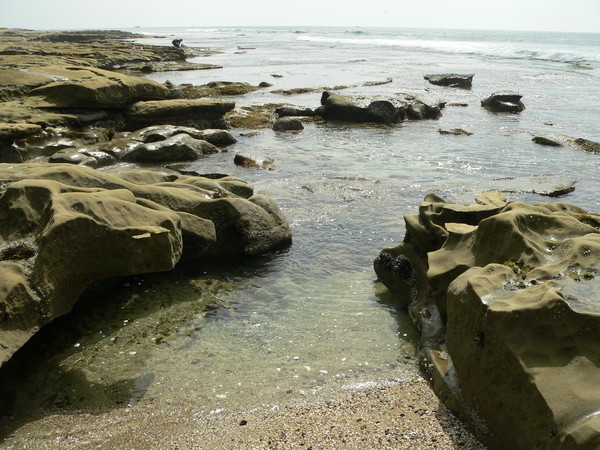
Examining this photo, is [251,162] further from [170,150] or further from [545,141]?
[545,141]

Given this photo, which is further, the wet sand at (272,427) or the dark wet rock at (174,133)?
the dark wet rock at (174,133)

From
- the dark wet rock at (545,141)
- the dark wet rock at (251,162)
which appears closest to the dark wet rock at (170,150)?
the dark wet rock at (251,162)

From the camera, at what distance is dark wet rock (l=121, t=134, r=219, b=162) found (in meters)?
17.3

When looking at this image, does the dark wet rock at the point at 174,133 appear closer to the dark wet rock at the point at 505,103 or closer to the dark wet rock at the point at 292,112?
the dark wet rock at the point at 292,112

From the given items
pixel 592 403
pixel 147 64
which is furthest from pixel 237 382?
pixel 147 64

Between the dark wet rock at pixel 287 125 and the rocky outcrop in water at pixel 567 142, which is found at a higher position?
the dark wet rock at pixel 287 125

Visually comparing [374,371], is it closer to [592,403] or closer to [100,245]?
[592,403]

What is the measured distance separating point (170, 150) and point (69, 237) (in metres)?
11.3

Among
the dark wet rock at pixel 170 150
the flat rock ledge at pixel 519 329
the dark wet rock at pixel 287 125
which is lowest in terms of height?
the dark wet rock at pixel 287 125

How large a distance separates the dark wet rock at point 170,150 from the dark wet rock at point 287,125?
17.7 feet

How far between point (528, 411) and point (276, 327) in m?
3.94

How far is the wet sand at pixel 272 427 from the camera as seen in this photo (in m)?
5.31

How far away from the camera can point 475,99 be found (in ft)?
111

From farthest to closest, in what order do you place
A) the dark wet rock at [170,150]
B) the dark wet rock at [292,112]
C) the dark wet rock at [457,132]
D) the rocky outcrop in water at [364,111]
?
the dark wet rock at [292,112]
the rocky outcrop in water at [364,111]
the dark wet rock at [457,132]
the dark wet rock at [170,150]
